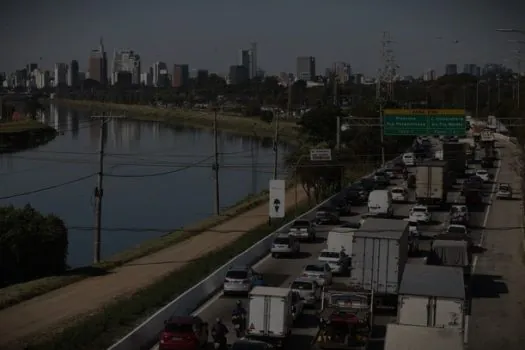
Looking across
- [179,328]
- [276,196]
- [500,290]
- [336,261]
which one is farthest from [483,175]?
[179,328]

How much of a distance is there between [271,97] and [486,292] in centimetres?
12475

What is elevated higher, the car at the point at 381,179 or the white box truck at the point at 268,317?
the car at the point at 381,179

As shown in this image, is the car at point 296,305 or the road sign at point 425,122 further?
the road sign at point 425,122

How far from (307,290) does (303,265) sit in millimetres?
4933

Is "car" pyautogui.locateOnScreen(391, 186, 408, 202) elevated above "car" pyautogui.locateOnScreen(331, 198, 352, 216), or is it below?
above

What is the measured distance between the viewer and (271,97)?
141125mm

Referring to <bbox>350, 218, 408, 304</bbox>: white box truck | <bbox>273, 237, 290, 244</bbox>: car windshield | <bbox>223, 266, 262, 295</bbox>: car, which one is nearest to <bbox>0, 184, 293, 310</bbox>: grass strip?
<bbox>273, 237, 290, 244</bbox>: car windshield

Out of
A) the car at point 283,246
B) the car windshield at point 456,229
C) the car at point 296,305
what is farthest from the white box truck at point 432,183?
→ the car at point 296,305

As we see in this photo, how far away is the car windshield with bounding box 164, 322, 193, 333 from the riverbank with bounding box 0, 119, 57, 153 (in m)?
47.7

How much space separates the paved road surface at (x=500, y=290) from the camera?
13754mm

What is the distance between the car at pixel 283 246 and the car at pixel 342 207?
8575mm

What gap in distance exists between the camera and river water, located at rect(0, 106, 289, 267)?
34125 mm

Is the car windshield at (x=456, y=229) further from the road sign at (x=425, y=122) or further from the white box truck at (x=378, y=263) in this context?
the white box truck at (x=378, y=263)

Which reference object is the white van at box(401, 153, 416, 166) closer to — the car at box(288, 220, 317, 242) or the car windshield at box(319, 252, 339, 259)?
the car at box(288, 220, 317, 242)
